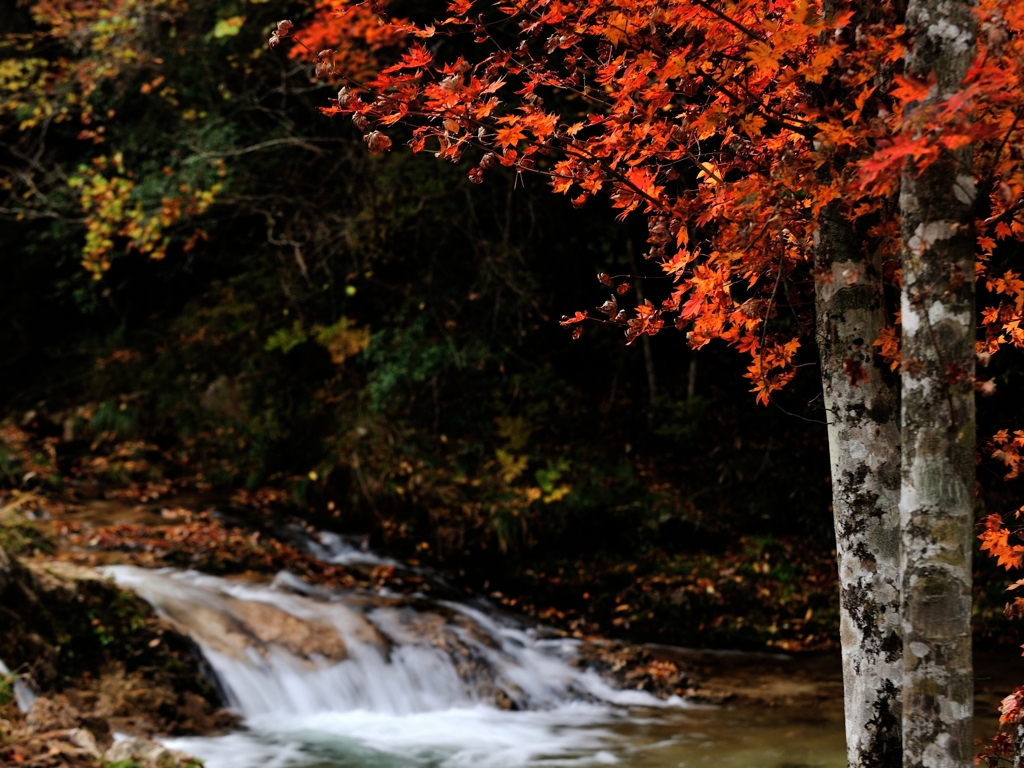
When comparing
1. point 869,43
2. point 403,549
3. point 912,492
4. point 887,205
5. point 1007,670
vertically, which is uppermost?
point 869,43

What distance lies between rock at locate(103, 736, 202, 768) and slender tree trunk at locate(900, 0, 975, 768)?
12.9 ft

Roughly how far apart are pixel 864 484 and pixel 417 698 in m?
5.40

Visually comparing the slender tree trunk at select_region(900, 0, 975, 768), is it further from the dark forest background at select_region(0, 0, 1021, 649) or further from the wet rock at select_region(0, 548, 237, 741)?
the dark forest background at select_region(0, 0, 1021, 649)

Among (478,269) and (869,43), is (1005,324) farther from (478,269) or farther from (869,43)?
(478,269)

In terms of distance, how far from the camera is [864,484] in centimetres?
289

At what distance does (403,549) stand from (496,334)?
2.65 m

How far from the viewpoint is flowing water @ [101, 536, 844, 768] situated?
6426mm

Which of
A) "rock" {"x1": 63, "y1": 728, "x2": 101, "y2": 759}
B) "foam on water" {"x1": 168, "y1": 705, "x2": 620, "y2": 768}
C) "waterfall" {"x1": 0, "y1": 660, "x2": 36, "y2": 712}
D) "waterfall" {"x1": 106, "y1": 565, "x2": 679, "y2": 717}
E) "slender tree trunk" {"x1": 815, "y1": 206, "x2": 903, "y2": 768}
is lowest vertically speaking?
"foam on water" {"x1": 168, "y1": 705, "x2": 620, "y2": 768}

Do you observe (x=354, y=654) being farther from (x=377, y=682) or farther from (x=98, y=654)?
(x=98, y=654)

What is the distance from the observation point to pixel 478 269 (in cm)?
1041


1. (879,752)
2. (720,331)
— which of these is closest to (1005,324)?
(720,331)

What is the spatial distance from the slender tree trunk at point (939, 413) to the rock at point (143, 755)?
393 cm

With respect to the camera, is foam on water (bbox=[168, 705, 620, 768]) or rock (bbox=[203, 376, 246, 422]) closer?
foam on water (bbox=[168, 705, 620, 768])

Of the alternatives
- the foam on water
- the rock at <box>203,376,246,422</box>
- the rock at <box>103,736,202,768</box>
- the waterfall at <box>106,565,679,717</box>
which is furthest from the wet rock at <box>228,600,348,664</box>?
the rock at <box>203,376,246,422</box>
